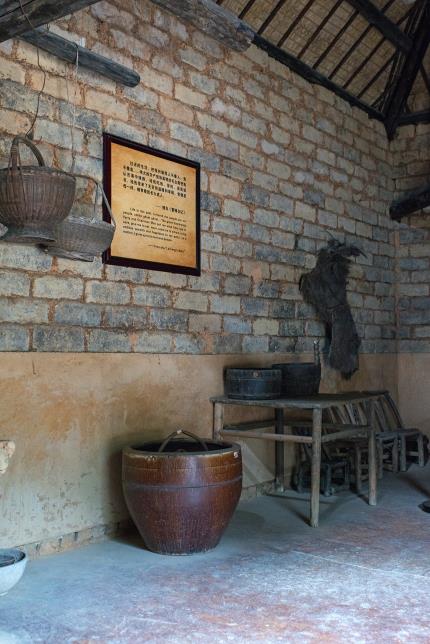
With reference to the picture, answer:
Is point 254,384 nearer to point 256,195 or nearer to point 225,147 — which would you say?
point 256,195

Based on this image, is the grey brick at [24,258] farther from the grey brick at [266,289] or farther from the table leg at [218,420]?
the grey brick at [266,289]

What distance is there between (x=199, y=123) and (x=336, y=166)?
6.87ft

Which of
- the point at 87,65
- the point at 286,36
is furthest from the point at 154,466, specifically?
the point at 286,36

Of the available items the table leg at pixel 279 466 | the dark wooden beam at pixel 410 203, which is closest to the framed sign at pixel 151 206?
the table leg at pixel 279 466

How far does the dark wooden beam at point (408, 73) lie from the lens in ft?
21.6

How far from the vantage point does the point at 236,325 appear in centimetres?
512

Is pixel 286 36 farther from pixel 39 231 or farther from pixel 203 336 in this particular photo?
pixel 39 231

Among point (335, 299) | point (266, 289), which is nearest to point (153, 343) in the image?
point (266, 289)

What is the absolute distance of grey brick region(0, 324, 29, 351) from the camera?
3.54m

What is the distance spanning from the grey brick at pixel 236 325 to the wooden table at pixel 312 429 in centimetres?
59

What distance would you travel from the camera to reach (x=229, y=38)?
4.77m

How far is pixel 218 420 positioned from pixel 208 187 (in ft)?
5.67

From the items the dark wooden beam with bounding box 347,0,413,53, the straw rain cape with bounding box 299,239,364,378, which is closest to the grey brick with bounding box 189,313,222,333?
the straw rain cape with bounding box 299,239,364,378

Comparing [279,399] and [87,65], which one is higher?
[87,65]
